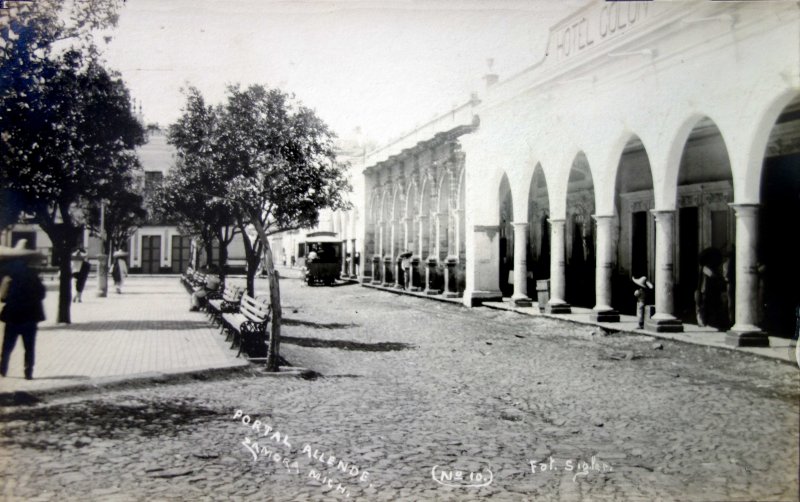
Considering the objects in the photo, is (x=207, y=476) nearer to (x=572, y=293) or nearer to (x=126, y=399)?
(x=126, y=399)

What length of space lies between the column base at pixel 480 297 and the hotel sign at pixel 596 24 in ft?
27.2

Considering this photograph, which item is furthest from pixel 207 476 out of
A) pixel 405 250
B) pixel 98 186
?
pixel 405 250

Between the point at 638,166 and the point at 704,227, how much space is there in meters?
2.91

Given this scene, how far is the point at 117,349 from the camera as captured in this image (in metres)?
8.41

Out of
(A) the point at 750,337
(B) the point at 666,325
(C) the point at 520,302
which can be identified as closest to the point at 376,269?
(C) the point at 520,302

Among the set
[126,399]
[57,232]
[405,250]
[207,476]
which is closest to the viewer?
[207,476]

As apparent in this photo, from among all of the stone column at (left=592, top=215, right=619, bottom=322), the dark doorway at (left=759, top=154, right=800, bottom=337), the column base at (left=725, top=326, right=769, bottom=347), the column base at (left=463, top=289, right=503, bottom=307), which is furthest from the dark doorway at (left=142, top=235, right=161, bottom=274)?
the column base at (left=725, top=326, right=769, bottom=347)

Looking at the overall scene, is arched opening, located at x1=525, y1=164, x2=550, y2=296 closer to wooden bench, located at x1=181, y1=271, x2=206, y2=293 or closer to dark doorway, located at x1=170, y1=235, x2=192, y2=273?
wooden bench, located at x1=181, y1=271, x2=206, y2=293

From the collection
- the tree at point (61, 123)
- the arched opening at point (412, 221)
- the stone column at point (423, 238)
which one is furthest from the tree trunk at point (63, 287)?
the arched opening at point (412, 221)

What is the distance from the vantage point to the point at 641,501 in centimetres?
393

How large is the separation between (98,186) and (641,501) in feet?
31.7

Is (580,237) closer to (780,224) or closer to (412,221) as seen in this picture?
(412,221)

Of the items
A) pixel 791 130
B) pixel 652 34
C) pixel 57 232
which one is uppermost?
pixel 652 34

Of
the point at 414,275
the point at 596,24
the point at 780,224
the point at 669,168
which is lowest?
the point at 414,275
